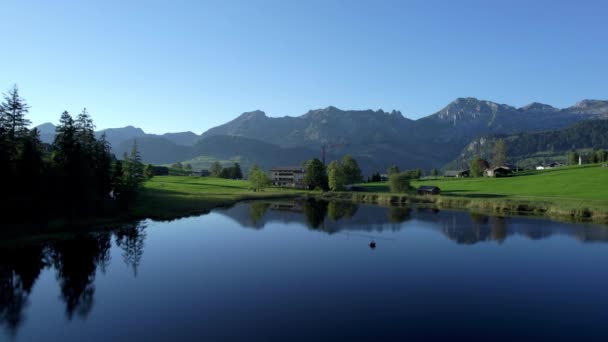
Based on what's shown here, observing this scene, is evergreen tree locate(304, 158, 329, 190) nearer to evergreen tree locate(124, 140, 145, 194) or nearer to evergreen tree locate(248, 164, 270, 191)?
evergreen tree locate(248, 164, 270, 191)

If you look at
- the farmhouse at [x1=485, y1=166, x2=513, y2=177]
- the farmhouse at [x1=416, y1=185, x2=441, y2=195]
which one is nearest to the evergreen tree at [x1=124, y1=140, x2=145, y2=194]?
the farmhouse at [x1=416, y1=185, x2=441, y2=195]

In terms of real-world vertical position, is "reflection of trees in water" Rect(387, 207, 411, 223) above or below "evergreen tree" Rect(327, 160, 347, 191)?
below

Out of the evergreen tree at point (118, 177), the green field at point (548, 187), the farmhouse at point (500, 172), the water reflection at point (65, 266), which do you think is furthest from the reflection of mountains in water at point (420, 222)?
the farmhouse at point (500, 172)

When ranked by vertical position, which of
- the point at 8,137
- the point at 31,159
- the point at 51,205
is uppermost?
the point at 8,137

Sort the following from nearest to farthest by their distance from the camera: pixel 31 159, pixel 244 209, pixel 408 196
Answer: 1. pixel 31 159
2. pixel 244 209
3. pixel 408 196

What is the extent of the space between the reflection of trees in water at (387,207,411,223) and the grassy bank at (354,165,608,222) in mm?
14688

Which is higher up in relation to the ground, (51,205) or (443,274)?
(51,205)

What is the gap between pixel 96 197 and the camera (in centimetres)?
7169

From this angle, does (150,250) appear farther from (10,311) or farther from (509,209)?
(509,209)

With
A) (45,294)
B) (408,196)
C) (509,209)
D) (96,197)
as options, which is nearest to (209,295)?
(45,294)

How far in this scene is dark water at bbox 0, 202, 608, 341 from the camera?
92.3 feet

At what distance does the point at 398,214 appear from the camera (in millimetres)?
96438

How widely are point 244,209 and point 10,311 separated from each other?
76.5 metres

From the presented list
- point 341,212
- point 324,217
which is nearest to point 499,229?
point 324,217
